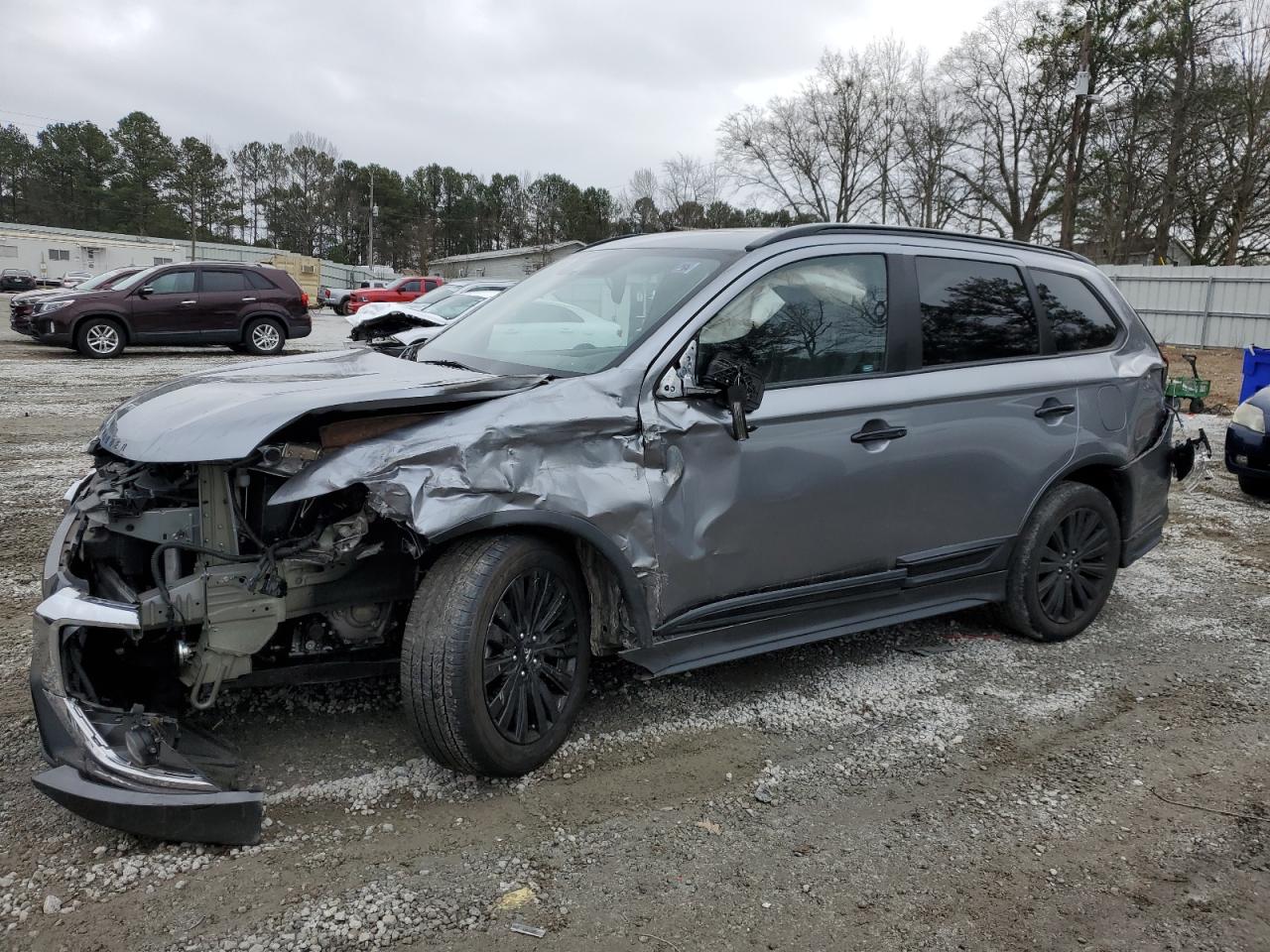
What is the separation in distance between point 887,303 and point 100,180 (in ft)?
262

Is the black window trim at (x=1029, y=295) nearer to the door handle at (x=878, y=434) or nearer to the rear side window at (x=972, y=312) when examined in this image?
the rear side window at (x=972, y=312)

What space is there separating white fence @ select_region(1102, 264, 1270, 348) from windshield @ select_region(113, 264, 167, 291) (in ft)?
66.3

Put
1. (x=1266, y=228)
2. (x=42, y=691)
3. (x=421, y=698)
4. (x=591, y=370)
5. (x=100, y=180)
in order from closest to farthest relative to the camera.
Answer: (x=42, y=691)
(x=421, y=698)
(x=591, y=370)
(x=1266, y=228)
(x=100, y=180)

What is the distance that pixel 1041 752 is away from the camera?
136 inches

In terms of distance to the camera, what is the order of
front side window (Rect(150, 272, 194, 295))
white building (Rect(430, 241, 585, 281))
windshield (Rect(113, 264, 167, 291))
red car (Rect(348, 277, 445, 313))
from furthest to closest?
white building (Rect(430, 241, 585, 281))
red car (Rect(348, 277, 445, 313))
front side window (Rect(150, 272, 194, 295))
windshield (Rect(113, 264, 167, 291))

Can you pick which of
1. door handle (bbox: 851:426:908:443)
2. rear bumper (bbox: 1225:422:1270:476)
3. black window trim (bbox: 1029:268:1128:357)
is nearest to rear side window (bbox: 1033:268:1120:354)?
black window trim (bbox: 1029:268:1128:357)

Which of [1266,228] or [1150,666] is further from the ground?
[1266,228]

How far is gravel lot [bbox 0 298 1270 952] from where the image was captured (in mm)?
2438

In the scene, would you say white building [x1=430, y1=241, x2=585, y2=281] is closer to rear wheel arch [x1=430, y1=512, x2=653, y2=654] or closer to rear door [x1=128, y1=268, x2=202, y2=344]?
rear door [x1=128, y1=268, x2=202, y2=344]

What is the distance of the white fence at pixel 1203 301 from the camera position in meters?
21.3

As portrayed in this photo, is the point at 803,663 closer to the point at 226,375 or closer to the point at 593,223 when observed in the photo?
the point at 226,375

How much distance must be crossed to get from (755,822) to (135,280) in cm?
1681

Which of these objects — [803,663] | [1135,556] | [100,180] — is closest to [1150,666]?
[1135,556]

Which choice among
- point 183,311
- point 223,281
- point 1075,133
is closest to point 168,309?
point 183,311
